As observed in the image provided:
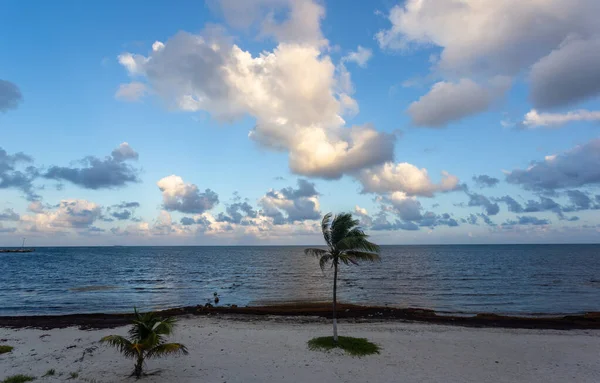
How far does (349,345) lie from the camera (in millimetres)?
20109

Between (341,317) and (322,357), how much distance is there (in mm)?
13648

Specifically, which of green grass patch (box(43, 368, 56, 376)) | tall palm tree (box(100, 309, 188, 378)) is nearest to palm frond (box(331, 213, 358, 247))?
tall palm tree (box(100, 309, 188, 378))

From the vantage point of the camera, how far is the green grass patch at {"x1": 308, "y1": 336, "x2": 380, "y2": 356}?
1945 centimetres

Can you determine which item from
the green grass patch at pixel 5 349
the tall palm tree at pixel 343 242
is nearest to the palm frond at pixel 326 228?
the tall palm tree at pixel 343 242

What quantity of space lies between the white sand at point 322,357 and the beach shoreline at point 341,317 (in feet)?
7.63

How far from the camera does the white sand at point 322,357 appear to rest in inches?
647

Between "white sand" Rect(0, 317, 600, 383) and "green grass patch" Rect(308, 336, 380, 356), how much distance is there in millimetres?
566

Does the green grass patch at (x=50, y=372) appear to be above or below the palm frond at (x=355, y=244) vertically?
below

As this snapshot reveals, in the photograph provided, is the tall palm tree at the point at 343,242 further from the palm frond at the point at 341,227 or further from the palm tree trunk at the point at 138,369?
the palm tree trunk at the point at 138,369

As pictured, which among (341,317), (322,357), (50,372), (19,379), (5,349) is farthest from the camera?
(341,317)

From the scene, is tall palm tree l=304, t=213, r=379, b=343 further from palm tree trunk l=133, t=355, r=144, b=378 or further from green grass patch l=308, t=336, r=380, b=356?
palm tree trunk l=133, t=355, r=144, b=378

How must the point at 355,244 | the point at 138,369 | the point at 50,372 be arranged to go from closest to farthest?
1. the point at 138,369
2. the point at 50,372
3. the point at 355,244

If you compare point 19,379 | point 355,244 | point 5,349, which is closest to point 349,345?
point 355,244

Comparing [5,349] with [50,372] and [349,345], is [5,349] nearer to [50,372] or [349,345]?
[50,372]
